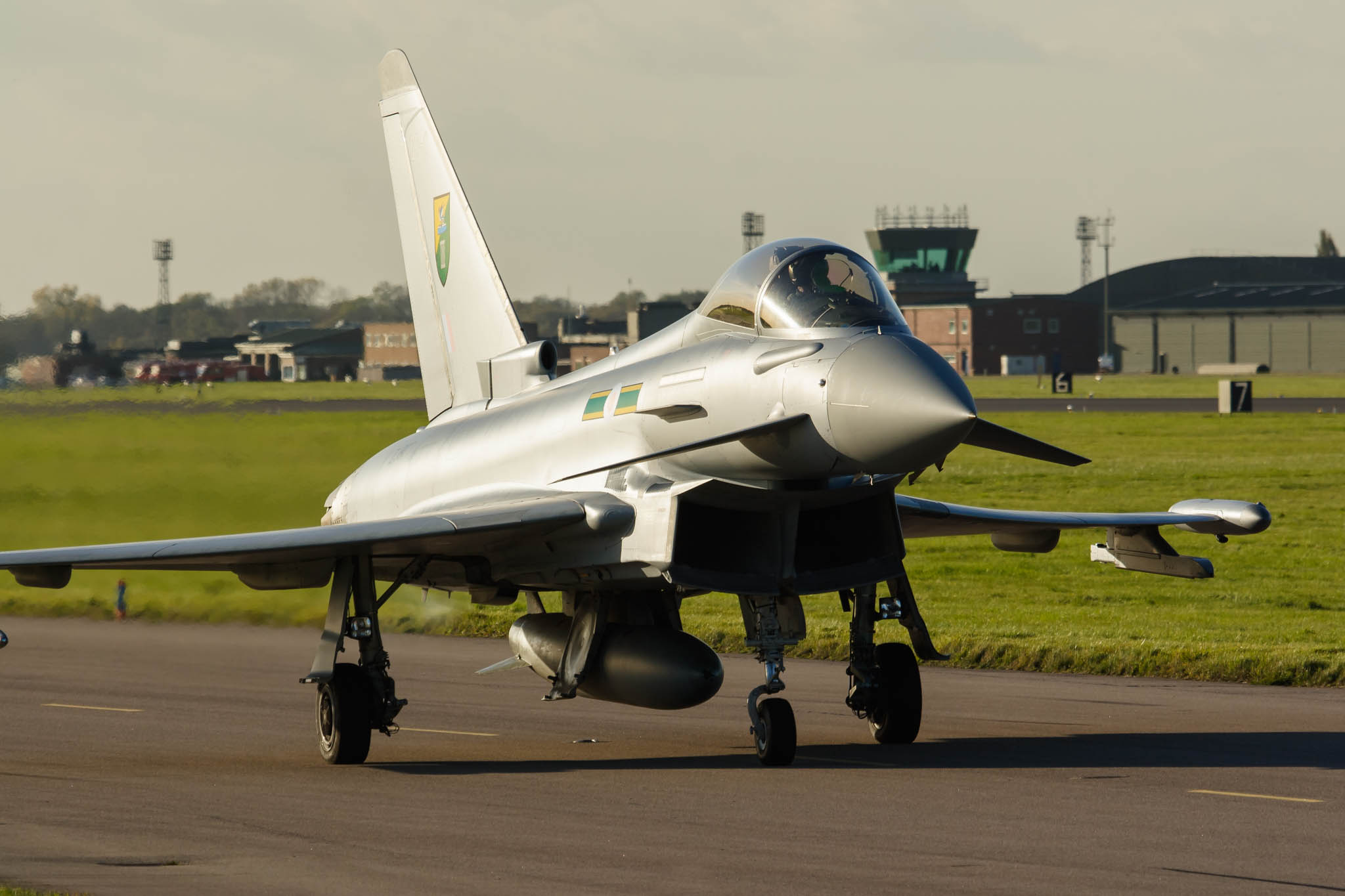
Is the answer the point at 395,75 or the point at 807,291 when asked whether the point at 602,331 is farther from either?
the point at 807,291

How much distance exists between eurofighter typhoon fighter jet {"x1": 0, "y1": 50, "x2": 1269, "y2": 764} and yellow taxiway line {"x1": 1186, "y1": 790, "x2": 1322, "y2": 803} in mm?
2612

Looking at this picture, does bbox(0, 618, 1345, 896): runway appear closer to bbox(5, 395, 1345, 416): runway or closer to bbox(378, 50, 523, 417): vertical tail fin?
bbox(378, 50, 523, 417): vertical tail fin

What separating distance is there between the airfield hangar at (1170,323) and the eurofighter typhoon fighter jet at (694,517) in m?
115

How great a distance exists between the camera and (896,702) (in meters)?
14.6

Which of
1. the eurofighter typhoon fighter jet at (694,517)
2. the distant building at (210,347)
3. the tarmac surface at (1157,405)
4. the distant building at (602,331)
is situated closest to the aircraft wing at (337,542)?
the eurofighter typhoon fighter jet at (694,517)

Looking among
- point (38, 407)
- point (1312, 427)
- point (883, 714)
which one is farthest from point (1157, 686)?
point (1312, 427)

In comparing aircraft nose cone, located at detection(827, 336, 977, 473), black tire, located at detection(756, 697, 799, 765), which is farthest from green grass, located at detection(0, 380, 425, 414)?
aircraft nose cone, located at detection(827, 336, 977, 473)

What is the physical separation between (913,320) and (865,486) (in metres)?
126

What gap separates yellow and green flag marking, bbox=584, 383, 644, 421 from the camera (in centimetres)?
1424

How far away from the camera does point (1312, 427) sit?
55094 mm

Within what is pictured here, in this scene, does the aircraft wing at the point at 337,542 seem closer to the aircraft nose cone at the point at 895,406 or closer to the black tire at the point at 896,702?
the aircraft nose cone at the point at 895,406

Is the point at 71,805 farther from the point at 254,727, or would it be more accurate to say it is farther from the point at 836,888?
the point at 836,888

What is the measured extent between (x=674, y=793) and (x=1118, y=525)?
20.7 ft

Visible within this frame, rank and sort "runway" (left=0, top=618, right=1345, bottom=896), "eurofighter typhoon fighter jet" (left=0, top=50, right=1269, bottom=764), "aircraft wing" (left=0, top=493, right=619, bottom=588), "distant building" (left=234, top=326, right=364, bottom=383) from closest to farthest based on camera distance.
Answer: "runway" (left=0, top=618, right=1345, bottom=896), "eurofighter typhoon fighter jet" (left=0, top=50, right=1269, bottom=764), "aircraft wing" (left=0, top=493, right=619, bottom=588), "distant building" (left=234, top=326, right=364, bottom=383)
